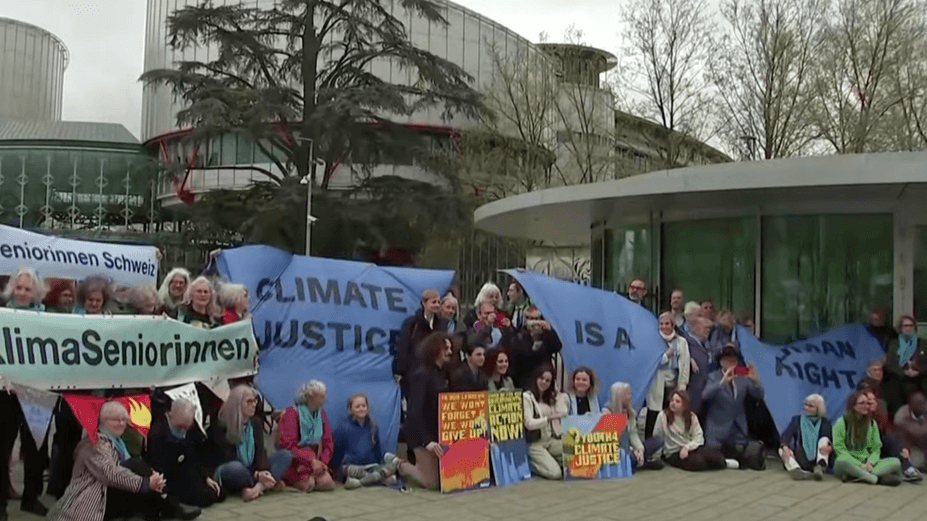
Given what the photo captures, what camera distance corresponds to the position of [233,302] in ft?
25.1

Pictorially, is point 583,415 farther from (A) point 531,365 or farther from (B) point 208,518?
(B) point 208,518

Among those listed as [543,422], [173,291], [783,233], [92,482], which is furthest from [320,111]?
[92,482]

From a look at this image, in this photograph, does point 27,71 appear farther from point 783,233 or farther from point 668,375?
point 668,375

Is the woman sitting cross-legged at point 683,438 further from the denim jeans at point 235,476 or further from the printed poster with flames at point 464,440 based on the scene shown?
the denim jeans at point 235,476

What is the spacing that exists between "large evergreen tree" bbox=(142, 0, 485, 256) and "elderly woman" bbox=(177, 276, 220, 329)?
21.8m

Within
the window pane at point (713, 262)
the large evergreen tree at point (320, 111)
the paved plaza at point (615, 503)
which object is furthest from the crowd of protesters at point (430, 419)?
the large evergreen tree at point (320, 111)

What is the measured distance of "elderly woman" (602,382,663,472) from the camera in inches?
353

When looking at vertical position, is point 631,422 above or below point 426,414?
below

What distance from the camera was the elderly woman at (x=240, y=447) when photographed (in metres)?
7.25

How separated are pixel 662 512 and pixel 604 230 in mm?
9072

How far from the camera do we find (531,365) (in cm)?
909

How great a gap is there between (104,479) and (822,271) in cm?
938

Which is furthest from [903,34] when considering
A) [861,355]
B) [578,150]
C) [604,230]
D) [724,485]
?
[724,485]

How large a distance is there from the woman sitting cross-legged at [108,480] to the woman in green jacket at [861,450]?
6.27 meters
